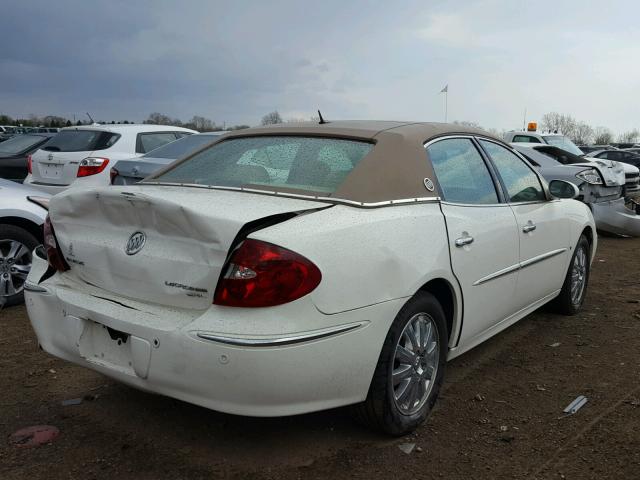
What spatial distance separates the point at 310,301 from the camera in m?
2.46

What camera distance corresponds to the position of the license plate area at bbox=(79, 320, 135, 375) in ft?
8.75

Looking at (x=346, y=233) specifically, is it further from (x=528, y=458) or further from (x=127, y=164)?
(x=127, y=164)

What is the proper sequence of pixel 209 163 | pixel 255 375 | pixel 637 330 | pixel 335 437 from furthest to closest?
1. pixel 637 330
2. pixel 209 163
3. pixel 335 437
4. pixel 255 375

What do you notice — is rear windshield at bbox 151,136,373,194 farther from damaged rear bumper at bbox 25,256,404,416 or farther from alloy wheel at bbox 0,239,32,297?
alloy wheel at bbox 0,239,32,297

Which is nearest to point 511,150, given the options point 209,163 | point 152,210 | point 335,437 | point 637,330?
point 637,330

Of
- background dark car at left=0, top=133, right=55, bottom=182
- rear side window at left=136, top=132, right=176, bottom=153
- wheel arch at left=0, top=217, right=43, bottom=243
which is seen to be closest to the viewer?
wheel arch at left=0, top=217, right=43, bottom=243

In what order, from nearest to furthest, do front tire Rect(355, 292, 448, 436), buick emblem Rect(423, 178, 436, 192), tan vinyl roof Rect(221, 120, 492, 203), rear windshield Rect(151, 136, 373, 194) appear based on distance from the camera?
front tire Rect(355, 292, 448, 436) < tan vinyl roof Rect(221, 120, 492, 203) < rear windshield Rect(151, 136, 373, 194) < buick emblem Rect(423, 178, 436, 192)

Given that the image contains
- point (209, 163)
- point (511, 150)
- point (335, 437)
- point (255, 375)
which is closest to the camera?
point (255, 375)

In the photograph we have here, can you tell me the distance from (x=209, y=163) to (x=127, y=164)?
3.45m

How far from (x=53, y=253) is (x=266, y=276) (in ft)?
4.34

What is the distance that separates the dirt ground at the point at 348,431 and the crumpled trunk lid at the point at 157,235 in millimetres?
758

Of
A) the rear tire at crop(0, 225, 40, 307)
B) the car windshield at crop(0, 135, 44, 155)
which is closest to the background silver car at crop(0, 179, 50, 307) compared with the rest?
the rear tire at crop(0, 225, 40, 307)

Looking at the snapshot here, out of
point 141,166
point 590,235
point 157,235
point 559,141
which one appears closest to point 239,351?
point 157,235

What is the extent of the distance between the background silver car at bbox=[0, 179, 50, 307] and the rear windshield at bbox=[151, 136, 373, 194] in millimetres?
2250
